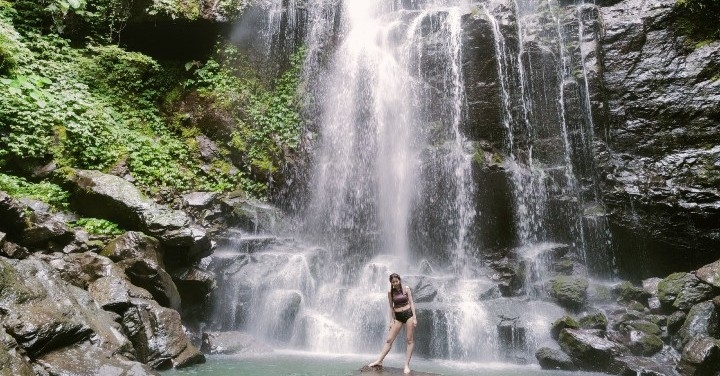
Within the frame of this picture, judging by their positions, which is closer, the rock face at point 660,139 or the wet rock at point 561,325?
the wet rock at point 561,325

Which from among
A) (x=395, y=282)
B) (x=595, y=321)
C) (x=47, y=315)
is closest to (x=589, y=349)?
(x=595, y=321)

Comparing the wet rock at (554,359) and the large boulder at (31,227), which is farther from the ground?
the large boulder at (31,227)

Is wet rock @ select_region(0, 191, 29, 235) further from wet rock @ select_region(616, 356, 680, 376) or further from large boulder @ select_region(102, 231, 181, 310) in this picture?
wet rock @ select_region(616, 356, 680, 376)

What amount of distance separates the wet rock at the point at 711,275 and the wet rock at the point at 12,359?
467 inches

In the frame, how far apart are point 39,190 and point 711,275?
572 inches

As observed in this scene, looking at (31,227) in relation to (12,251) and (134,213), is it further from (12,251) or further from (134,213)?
(134,213)

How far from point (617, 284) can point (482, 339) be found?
14.7ft

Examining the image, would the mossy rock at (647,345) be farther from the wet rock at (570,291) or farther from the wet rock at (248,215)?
the wet rock at (248,215)

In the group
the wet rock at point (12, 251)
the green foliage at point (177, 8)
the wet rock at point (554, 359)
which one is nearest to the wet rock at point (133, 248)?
the wet rock at point (12, 251)

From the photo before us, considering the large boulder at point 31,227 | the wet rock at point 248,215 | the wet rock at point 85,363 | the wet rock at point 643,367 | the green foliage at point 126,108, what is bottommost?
the wet rock at point 643,367

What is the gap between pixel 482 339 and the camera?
10328 millimetres

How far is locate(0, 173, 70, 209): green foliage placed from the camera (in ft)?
32.4

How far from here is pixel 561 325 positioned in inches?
395

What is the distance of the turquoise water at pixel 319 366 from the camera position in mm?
8141
